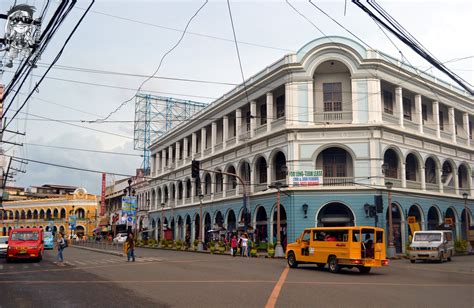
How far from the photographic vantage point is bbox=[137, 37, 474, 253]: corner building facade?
34469mm

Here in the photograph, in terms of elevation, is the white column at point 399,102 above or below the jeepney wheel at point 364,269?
above

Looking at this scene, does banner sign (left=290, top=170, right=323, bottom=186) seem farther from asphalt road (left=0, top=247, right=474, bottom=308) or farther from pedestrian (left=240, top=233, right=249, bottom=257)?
asphalt road (left=0, top=247, right=474, bottom=308)

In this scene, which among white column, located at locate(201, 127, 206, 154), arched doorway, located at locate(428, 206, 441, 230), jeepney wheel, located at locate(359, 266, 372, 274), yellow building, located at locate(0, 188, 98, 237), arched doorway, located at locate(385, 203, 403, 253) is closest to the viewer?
jeepney wheel, located at locate(359, 266, 372, 274)

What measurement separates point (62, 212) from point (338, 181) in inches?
3037

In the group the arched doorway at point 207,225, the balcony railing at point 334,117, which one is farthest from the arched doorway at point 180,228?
the balcony railing at point 334,117

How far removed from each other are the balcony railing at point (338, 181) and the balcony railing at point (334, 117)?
4248 millimetres

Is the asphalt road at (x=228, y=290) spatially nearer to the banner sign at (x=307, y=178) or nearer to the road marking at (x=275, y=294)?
the road marking at (x=275, y=294)

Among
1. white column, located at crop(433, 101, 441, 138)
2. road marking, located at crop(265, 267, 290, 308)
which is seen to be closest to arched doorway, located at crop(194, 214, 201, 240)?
white column, located at crop(433, 101, 441, 138)

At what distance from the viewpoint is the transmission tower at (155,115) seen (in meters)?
70.6

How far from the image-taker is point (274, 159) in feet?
127

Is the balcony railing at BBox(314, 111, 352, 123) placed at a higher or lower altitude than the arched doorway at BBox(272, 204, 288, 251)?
higher

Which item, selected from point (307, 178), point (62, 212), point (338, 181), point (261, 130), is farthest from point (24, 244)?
point (62, 212)

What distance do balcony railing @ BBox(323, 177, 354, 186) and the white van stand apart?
659 cm

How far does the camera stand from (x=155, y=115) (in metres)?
71.9
